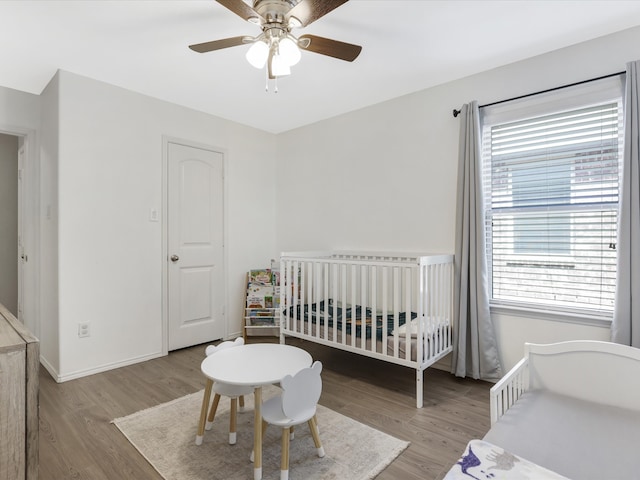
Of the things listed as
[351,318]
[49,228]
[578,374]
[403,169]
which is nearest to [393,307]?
[351,318]

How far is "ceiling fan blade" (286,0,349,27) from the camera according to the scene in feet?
4.86

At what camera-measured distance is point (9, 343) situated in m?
0.72

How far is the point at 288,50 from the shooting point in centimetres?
170

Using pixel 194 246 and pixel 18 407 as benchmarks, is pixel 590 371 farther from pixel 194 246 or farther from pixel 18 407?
pixel 194 246

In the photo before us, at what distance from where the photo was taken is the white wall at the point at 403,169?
2307 mm

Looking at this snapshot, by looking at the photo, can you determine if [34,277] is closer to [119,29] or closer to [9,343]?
[119,29]

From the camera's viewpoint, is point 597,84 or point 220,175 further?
point 220,175

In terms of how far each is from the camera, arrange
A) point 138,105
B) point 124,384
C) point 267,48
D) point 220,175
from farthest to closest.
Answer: point 220,175 < point 138,105 < point 124,384 < point 267,48

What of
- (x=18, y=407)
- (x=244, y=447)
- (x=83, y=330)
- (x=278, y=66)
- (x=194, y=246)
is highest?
(x=278, y=66)

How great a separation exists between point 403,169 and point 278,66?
1.56 metres

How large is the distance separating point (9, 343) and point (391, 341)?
207 cm

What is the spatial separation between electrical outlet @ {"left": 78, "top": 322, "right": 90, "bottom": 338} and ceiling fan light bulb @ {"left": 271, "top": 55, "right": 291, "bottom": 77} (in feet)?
7.67

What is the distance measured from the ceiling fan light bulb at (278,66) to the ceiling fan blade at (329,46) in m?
0.12

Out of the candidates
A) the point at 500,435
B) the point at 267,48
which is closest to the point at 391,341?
the point at 500,435
